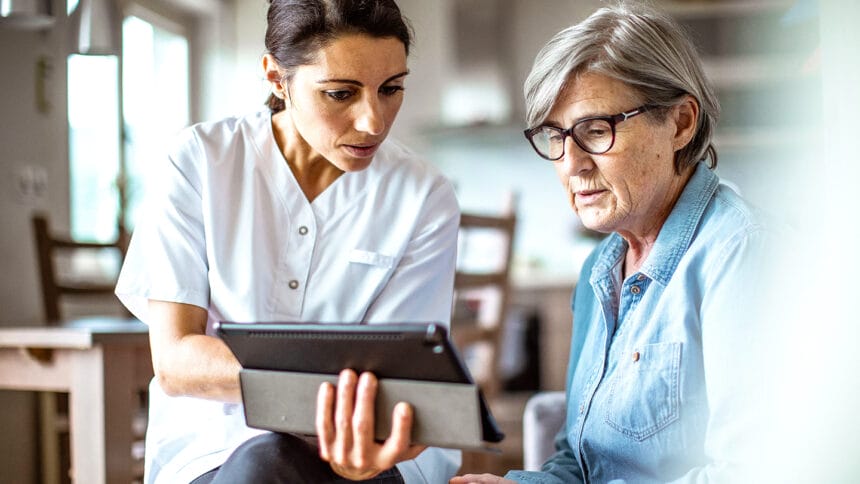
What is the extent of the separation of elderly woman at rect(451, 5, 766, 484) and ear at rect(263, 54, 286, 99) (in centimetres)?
40

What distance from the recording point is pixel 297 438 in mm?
1027

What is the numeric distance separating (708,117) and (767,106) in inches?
171

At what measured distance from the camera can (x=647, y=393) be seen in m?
1.04

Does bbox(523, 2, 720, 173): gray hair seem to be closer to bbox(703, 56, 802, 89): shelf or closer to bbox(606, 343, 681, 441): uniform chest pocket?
bbox(606, 343, 681, 441): uniform chest pocket

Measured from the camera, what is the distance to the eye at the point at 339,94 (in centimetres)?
128

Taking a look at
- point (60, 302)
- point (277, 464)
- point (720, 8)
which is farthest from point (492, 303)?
point (720, 8)

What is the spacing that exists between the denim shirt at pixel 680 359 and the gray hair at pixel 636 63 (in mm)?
98

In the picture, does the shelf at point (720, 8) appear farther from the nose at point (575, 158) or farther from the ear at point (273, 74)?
the nose at point (575, 158)

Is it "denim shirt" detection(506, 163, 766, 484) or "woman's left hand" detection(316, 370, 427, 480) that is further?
"denim shirt" detection(506, 163, 766, 484)

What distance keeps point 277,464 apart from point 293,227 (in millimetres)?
470

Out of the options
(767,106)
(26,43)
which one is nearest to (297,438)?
(26,43)

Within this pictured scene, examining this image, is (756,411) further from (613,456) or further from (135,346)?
(135,346)

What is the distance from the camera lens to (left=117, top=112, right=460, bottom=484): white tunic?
1.27 meters

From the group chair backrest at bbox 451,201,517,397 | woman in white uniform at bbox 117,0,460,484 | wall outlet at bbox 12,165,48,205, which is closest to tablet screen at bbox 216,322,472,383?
woman in white uniform at bbox 117,0,460,484
